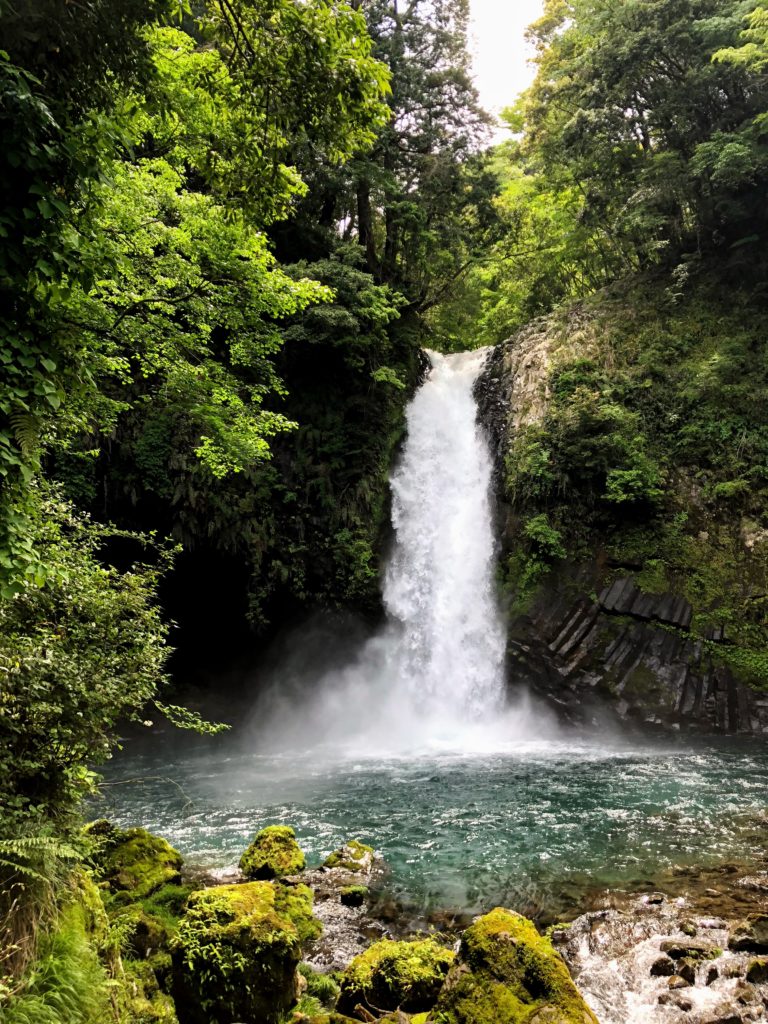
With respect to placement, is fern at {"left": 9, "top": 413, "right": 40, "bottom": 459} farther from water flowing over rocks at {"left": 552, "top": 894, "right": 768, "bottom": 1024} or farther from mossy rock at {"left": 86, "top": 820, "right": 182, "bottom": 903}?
water flowing over rocks at {"left": 552, "top": 894, "right": 768, "bottom": 1024}

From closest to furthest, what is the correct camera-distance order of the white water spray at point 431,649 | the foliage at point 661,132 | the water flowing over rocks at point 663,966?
the water flowing over rocks at point 663,966
the white water spray at point 431,649
the foliage at point 661,132

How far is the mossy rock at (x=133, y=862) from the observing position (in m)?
6.02

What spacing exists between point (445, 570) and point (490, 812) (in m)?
8.30

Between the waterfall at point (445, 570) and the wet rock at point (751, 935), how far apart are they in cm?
964

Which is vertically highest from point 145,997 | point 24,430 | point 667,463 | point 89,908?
point 667,463

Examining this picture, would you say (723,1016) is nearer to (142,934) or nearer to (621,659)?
(142,934)

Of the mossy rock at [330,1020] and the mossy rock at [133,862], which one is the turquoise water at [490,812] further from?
the mossy rock at [330,1020]

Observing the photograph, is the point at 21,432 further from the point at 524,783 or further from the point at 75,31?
the point at 524,783

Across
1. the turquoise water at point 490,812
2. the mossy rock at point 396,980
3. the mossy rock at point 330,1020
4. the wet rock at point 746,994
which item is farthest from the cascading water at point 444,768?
the mossy rock at point 330,1020

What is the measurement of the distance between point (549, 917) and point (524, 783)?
185 inches

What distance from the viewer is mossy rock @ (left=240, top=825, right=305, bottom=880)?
691 cm

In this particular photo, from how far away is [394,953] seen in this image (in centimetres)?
458

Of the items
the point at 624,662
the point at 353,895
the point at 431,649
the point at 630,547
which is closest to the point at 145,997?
the point at 353,895

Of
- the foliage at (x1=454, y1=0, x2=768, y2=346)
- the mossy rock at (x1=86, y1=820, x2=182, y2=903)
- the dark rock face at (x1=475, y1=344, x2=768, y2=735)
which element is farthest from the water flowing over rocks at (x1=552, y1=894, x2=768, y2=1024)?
the foliage at (x1=454, y1=0, x2=768, y2=346)
